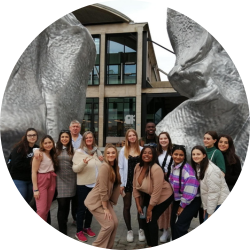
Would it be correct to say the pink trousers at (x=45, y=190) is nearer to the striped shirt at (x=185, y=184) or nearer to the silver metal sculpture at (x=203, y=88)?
the striped shirt at (x=185, y=184)

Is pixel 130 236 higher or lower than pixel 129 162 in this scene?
lower

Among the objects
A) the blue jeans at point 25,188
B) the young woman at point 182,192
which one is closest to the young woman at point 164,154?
the young woman at point 182,192

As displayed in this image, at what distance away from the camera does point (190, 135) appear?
4.66m

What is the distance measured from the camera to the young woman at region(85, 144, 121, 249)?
286 centimetres

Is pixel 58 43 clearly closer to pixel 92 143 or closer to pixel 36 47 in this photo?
pixel 36 47

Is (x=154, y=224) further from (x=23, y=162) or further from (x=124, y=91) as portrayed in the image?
(x=124, y=91)

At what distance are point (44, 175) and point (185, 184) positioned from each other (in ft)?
5.79

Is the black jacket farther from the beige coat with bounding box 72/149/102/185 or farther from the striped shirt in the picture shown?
the striped shirt

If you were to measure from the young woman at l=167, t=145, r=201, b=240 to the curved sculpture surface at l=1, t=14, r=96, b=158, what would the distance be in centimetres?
243

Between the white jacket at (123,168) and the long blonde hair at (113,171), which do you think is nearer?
the long blonde hair at (113,171)

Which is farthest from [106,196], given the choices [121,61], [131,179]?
[121,61]

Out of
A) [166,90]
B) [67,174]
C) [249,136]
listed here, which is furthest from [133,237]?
[166,90]

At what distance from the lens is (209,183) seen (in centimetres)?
275

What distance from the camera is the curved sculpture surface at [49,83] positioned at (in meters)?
3.95
